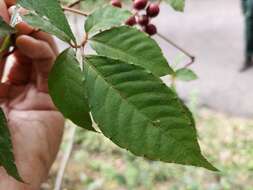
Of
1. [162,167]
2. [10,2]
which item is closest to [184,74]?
[10,2]

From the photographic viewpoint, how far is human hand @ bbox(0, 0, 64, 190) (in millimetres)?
893

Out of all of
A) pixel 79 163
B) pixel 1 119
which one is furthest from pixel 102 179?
pixel 1 119

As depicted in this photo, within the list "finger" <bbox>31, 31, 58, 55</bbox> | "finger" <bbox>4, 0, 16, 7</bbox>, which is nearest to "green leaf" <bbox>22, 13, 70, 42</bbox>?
"finger" <bbox>4, 0, 16, 7</bbox>

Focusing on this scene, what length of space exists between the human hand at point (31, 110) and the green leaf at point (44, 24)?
214 mm

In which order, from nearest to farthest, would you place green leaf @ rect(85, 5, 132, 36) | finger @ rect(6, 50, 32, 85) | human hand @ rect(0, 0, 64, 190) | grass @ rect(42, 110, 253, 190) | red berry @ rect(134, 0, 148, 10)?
green leaf @ rect(85, 5, 132, 36)
red berry @ rect(134, 0, 148, 10)
human hand @ rect(0, 0, 64, 190)
finger @ rect(6, 50, 32, 85)
grass @ rect(42, 110, 253, 190)

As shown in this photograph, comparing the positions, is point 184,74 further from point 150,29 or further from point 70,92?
point 70,92

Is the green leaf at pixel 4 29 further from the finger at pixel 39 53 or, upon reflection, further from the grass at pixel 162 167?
the grass at pixel 162 167

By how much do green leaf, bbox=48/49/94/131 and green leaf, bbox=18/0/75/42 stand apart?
38 millimetres

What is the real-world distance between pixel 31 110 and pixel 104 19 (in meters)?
0.42

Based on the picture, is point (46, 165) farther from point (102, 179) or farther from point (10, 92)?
point (102, 179)

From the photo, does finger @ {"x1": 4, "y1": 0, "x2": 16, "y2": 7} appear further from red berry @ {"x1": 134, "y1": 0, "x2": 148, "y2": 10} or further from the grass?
the grass

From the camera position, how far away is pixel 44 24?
568 millimetres

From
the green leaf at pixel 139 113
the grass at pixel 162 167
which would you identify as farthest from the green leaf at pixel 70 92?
the grass at pixel 162 167

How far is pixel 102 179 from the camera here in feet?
10.5
